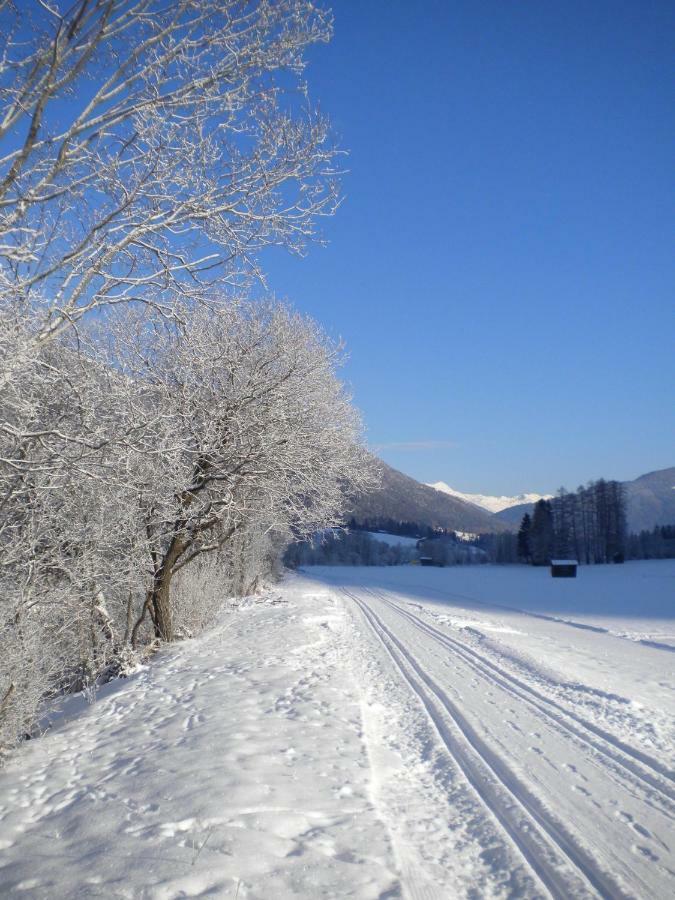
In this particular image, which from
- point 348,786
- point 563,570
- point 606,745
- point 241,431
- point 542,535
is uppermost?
point 241,431

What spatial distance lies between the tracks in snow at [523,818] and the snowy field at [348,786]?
17mm

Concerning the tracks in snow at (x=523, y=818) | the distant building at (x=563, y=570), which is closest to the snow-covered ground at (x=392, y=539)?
the distant building at (x=563, y=570)

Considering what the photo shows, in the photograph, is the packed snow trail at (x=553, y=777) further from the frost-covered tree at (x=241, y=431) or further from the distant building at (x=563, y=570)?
the distant building at (x=563, y=570)

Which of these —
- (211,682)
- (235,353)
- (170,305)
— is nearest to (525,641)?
(211,682)

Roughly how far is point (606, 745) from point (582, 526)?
85.6 metres

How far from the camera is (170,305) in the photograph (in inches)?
219

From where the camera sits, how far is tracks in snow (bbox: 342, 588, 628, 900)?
3.59 m

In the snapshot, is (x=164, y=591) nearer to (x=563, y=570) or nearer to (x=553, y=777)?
(x=553, y=777)

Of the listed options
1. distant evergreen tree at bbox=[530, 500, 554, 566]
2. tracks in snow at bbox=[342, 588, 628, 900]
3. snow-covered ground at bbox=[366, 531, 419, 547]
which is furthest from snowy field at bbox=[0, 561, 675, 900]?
snow-covered ground at bbox=[366, 531, 419, 547]

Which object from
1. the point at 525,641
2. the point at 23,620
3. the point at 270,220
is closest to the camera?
the point at 270,220

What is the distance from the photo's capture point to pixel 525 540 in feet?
293

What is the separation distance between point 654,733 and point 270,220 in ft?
23.0

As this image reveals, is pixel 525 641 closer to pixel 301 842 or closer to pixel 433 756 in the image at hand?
pixel 433 756

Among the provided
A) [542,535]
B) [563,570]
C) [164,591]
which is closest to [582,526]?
[542,535]
